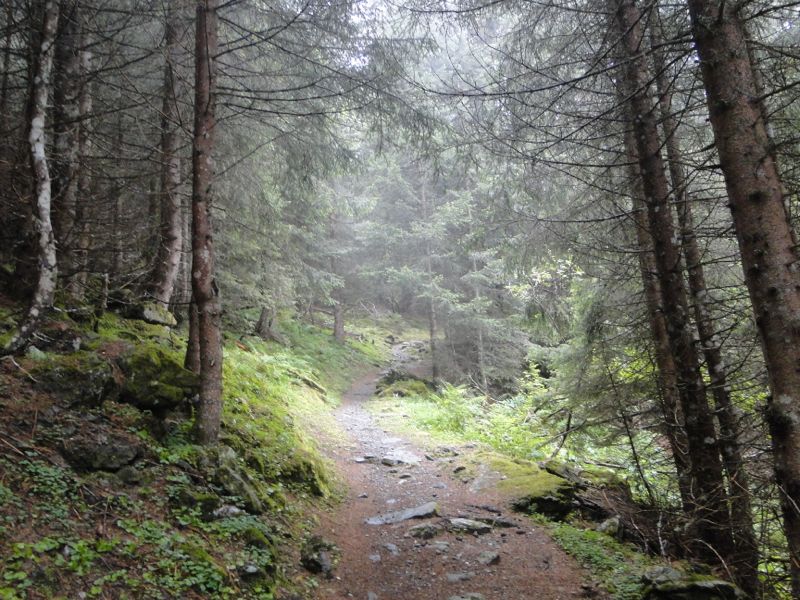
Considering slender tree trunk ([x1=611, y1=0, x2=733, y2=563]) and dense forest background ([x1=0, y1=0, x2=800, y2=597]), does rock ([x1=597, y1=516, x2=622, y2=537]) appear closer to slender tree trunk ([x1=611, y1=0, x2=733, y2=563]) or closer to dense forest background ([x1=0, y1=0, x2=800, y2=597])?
dense forest background ([x1=0, y1=0, x2=800, y2=597])

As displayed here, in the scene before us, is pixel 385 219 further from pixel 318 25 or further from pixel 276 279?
pixel 318 25

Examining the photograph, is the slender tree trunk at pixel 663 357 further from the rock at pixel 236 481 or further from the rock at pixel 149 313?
the rock at pixel 149 313

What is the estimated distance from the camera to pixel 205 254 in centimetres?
616

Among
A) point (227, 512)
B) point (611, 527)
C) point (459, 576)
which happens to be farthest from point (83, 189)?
point (611, 527)

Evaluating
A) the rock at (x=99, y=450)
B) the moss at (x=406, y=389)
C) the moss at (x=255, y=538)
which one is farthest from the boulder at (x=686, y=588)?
the moss at (x=406, y=389)

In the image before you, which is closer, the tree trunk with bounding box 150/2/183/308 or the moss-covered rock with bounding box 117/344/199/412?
the moss-covered rock with bounding box 117/344/199/412

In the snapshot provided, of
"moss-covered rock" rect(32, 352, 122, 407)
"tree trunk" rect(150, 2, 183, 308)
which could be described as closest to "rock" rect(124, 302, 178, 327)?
"tree trunk" rect(150, 2, 183, 308)

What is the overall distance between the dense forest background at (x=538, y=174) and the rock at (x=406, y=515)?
2751 mm

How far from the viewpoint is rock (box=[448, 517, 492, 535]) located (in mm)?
6555

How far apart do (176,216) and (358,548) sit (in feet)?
22.6

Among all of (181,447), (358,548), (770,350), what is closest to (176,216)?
(181,447)

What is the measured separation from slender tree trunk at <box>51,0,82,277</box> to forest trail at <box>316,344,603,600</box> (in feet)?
17.2

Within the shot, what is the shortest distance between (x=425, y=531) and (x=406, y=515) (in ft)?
2.25

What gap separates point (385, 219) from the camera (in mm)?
28344
